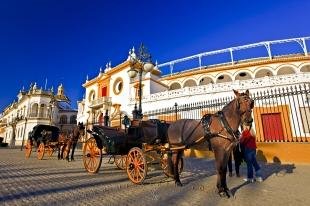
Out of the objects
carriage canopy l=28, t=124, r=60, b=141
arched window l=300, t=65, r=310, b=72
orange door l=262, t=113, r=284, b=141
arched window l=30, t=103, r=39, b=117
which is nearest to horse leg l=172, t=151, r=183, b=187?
carriage canopy l=28, t=124, r=60, b=141

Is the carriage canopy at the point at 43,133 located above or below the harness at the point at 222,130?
above

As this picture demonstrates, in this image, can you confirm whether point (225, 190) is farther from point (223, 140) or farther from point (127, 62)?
point (127, 62)

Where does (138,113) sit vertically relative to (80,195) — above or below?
above

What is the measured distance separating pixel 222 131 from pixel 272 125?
13.8m

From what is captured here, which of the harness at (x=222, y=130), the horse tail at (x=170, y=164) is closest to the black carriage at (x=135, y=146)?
the horse tail at (x=170, y=164)

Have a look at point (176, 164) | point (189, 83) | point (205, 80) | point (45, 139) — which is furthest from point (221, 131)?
point (189, 83)

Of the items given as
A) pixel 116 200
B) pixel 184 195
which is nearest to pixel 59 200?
pixel 116 200

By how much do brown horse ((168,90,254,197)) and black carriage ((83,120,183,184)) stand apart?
743mm

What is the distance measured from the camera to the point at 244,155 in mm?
6152

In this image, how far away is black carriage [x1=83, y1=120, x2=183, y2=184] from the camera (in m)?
5.15

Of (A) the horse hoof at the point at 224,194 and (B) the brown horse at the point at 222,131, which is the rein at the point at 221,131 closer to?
(B) the brown horse at the point at 222,131

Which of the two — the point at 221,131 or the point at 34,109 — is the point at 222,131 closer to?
the point at 221,131

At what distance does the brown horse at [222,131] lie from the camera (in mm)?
4121

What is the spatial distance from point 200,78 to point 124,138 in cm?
2945
